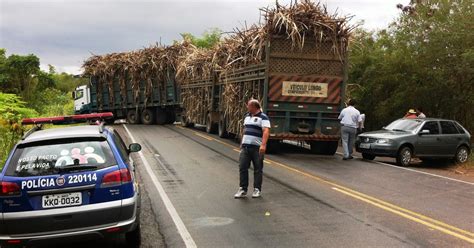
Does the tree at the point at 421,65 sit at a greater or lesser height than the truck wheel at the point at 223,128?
greater

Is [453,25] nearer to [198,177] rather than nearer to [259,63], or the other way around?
[259,63]

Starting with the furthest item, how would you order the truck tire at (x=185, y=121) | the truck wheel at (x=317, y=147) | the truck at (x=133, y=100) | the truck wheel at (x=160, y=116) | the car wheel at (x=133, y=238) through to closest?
1. the truck wheel at (x=160, y=116)
2. the truck at (x=133, y=100)
3. the truck tire at (x=185, y=121)
4. the truck wheel at (x=317, y=147)
5. the car wheel at (x=133, y=238)

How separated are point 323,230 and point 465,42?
13597 millimetres

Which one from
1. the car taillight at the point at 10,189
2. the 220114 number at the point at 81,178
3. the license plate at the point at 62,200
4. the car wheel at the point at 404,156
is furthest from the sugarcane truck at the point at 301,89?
the car taillight at the point at 10,189

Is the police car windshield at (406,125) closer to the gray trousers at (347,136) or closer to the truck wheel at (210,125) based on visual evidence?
the gray trousers at (347,136)

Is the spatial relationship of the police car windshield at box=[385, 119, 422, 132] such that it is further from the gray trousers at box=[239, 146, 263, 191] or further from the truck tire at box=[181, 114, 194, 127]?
the truck tire at box=[181, 114, 194, 127]

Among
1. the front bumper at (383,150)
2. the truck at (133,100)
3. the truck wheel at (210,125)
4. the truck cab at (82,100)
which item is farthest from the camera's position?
the truck cab at (82,100)

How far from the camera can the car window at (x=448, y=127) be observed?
1585 cm

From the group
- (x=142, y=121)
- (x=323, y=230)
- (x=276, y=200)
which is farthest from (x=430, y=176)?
Answer: (x=142, y=121)

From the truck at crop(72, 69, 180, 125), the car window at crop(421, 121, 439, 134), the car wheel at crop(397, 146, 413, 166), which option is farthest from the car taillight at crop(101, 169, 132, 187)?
the truck at crop(72, 69, 180, 125)

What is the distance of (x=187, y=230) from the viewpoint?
689cm

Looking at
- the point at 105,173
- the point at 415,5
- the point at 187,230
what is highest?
the point at 415,5

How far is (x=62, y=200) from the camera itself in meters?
5.57

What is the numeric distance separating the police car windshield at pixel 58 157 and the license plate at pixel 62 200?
0.90 ft
